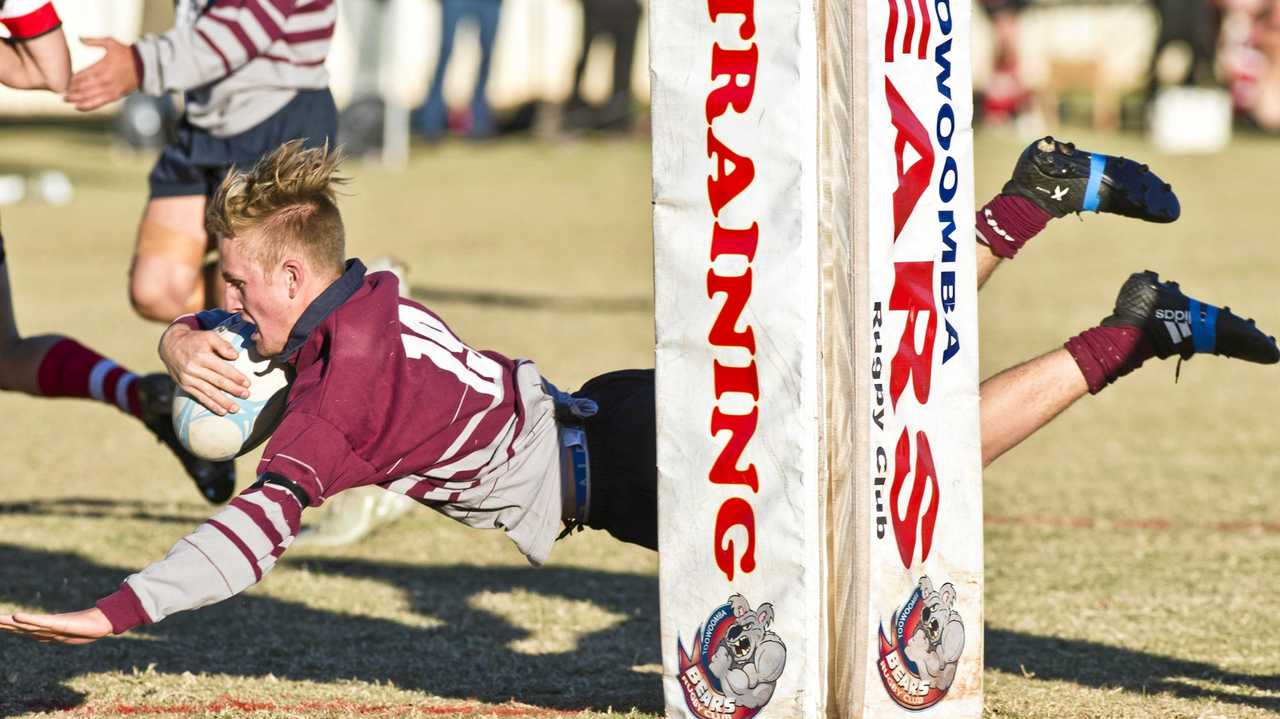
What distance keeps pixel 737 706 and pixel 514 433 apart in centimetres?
84

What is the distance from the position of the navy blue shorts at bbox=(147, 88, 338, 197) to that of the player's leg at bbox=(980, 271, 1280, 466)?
2.75 m

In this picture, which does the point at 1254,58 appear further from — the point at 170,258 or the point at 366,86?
the point at 170,258

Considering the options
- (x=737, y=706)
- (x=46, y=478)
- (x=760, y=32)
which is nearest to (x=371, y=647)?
(x=737, y=706)

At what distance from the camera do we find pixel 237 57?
19.7ft

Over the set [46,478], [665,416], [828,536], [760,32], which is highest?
[760,32]

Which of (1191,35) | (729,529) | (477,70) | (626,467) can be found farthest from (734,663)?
(1191,35)

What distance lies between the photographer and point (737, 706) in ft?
12.7

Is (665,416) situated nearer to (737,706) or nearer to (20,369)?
(737,706)

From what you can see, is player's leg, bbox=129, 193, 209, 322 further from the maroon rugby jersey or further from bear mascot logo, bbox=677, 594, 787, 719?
bear mascot logo, bbox=677, 594, 787, 719

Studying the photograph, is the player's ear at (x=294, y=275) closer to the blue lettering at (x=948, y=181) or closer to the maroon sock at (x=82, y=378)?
the blue lettering at (x=948, y=181)

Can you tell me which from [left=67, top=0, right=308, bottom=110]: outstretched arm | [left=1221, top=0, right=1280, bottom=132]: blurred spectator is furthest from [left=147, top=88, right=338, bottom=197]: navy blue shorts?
[left=1221, top=0, right=1280, bottom=132]: blurred spectator

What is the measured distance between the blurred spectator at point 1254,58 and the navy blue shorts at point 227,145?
18342mm

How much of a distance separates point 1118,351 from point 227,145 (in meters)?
3.19

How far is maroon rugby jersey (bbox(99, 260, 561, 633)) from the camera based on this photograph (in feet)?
11.8
